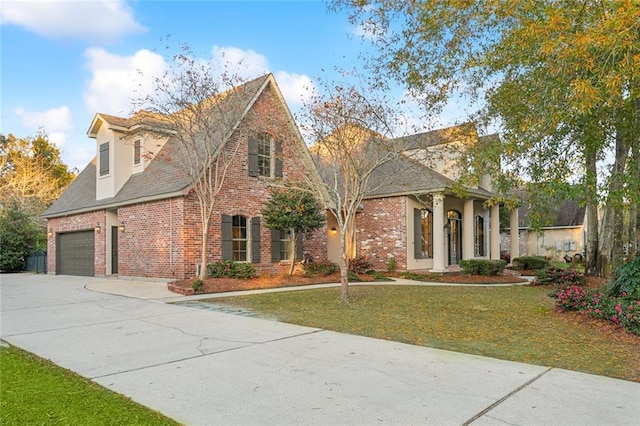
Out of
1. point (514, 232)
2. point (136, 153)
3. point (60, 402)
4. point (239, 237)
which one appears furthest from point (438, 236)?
point (60, 402)

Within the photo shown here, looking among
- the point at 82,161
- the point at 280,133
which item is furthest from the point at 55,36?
the point at 82,161

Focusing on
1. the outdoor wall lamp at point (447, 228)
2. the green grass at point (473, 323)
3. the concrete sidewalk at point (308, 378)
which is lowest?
the green grass at point (473, 323)

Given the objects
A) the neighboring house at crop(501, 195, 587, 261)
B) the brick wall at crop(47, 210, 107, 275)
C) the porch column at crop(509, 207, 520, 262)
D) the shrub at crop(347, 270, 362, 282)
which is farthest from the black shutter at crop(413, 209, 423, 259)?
the neighboring house at crop(501, 195, 587, 261)

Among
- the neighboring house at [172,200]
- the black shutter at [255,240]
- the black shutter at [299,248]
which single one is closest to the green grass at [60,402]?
the neighboring house at [172,200]

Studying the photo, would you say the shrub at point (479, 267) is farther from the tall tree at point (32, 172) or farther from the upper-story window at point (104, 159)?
the tall tree at point (32, 172)

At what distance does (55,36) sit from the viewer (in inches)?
430

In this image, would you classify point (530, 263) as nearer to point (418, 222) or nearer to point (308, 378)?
point (418, 222)

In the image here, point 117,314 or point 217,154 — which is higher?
point 217,154

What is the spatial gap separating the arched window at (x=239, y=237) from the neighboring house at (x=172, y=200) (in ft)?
0.11

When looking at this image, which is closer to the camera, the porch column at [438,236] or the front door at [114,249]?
the porch column at [438,236]

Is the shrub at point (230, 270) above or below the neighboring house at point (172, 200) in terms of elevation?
below

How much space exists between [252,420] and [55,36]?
36.5 feet

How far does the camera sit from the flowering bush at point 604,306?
257 inches

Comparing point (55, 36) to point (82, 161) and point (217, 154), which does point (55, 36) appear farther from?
point (82, 161)
